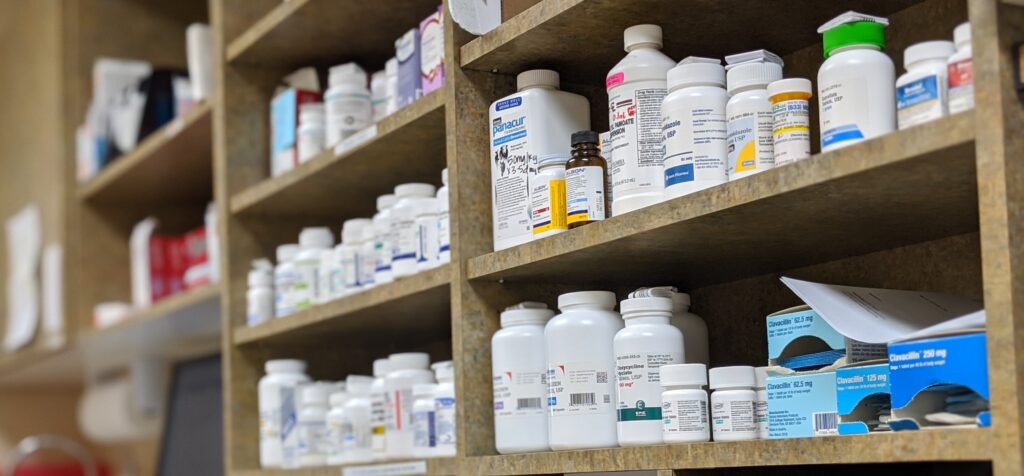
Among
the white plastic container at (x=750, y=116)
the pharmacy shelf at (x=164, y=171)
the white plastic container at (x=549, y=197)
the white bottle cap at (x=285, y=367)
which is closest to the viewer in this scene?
the white plastic container at (x=750, y=116)

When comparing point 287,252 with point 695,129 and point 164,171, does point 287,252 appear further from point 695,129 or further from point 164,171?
point 695,129

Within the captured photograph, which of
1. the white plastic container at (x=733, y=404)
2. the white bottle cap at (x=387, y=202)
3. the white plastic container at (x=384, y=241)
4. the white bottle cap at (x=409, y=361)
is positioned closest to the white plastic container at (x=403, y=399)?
the white bottle cap at (x=409, y=361)

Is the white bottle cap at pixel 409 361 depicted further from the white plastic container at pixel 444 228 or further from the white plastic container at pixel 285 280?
the white plastic container at pixel 285 280

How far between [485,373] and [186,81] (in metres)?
1.77

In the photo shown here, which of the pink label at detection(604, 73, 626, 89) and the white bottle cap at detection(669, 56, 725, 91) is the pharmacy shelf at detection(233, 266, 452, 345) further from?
the white bottle cap at detection(669, 56, 725, 91)

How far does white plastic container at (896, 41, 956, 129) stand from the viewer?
1.23 meters

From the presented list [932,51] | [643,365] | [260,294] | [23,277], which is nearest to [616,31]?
[643,365]

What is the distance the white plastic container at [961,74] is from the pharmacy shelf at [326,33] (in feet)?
4.01

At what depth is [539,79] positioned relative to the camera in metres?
1.82

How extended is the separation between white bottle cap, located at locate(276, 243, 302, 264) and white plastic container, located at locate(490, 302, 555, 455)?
2.61 ft

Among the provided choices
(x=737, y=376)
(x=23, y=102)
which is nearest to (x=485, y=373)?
(x=737, y=376)

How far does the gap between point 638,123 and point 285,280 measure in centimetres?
108

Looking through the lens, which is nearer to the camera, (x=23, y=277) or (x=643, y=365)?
(x=643, y=365)

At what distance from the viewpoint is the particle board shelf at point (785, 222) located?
1.24 m
